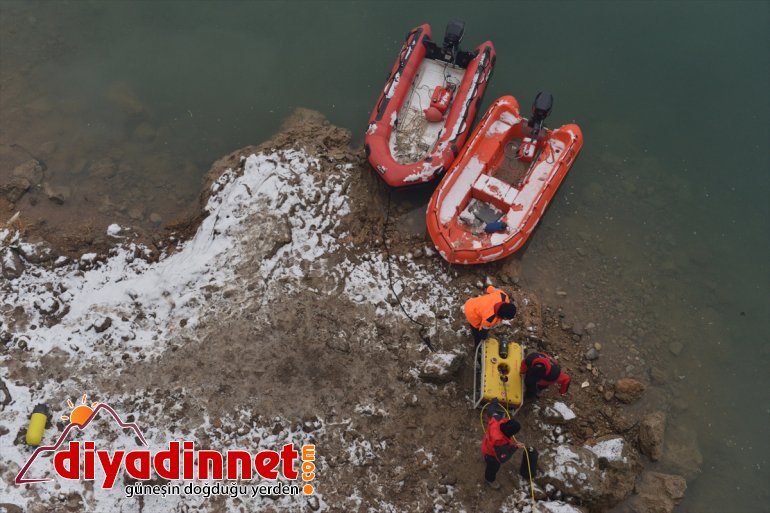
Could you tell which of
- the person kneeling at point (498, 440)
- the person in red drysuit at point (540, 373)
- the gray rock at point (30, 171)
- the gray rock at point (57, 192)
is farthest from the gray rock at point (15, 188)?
the person in red drysuit at point (540, 373)

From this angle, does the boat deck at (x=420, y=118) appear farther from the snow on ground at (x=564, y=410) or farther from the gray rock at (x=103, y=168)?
the gray rock at (x=103, y=168)

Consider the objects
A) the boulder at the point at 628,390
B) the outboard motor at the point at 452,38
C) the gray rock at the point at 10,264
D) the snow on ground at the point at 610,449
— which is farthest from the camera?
the outboard motor at the point at 452,38

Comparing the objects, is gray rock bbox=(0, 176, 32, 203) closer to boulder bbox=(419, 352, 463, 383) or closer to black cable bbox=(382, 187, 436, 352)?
black cable bbox=(382, 187, 436, 352)

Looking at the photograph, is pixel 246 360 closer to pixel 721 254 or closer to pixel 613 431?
pixel 613 431

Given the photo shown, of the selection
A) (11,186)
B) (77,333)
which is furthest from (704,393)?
(11,186)

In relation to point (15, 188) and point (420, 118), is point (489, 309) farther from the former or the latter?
point (15, 188)

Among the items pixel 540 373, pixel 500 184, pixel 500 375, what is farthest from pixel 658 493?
pixel 500 184
